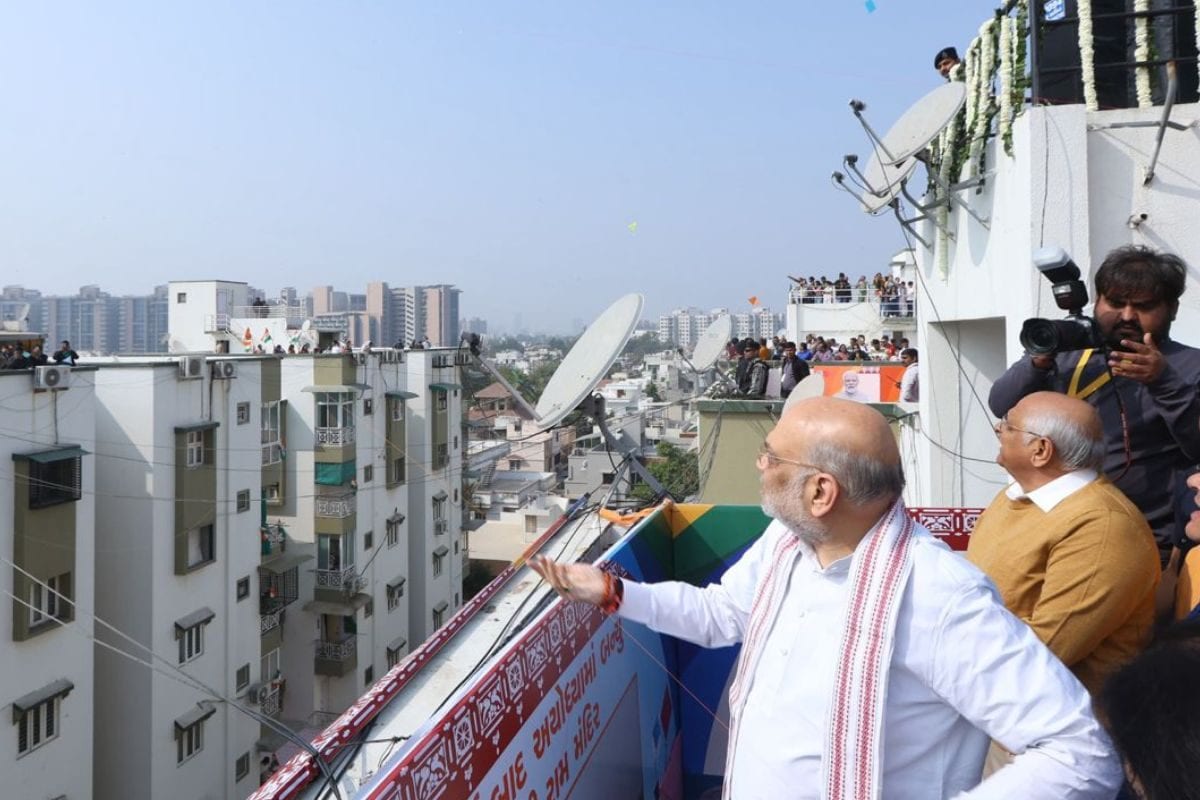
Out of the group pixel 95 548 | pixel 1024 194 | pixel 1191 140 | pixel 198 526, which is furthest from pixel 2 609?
pixel 1191 140

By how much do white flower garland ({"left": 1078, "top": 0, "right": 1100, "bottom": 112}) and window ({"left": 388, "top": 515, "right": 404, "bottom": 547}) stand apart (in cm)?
2154

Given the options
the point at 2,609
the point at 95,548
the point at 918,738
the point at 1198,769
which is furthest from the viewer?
the point at 95,548

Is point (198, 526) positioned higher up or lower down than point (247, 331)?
lower down

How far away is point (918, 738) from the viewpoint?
4.96 feet

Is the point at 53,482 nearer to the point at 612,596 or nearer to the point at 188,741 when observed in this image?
the point at 188,741

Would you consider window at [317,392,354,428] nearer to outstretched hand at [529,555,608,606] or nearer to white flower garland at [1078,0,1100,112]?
white flower garland at [1078,0,1100,112]

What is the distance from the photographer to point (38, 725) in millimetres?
11773

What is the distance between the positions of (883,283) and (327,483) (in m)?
14.9

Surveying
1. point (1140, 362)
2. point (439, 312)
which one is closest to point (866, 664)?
point (1140, 362)

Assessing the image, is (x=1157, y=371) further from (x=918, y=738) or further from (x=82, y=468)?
(x=82, y=468)

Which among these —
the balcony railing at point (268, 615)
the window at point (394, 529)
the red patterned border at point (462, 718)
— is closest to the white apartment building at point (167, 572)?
the balcony railing at point (268, 615)

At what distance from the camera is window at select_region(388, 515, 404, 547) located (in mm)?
24516

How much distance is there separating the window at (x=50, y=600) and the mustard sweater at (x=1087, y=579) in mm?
11979

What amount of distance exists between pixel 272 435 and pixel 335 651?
18.3 feet
